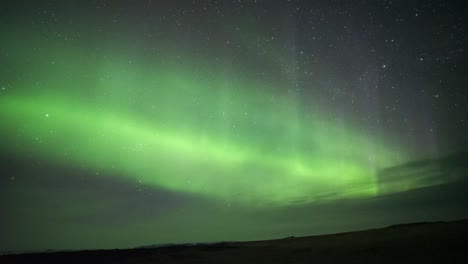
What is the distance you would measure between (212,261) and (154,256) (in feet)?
24.4

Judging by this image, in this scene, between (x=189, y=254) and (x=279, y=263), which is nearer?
(x=279, y=263)

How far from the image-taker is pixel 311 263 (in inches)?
936

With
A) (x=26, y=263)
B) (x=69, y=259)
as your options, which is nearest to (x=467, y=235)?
(x=69, y=259)

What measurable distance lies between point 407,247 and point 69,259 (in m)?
29.1

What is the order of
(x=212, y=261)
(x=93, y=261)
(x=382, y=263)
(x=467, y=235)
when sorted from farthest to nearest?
(x=93, y=261) < (x=212, y=261) < (x=467, y=235) < (x=382, y=263)

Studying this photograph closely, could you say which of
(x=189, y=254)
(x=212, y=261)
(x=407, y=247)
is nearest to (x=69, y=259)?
(x=189, y=254)

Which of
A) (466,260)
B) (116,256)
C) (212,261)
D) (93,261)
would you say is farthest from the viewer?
(116,256)

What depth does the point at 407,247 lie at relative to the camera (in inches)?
977

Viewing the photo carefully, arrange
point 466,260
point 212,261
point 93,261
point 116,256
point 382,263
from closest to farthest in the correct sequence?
1. point 466,260
2. point 382,263
3. point 212,261
4. point 93,261
5. point 116,256

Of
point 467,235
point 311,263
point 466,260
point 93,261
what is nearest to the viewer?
point 466,260

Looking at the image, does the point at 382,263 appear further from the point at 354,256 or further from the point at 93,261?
the point at 93,261

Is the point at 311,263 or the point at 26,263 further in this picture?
the point at 26,263

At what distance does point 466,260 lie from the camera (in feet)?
59.9

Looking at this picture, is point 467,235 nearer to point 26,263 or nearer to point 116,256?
point 116,256
